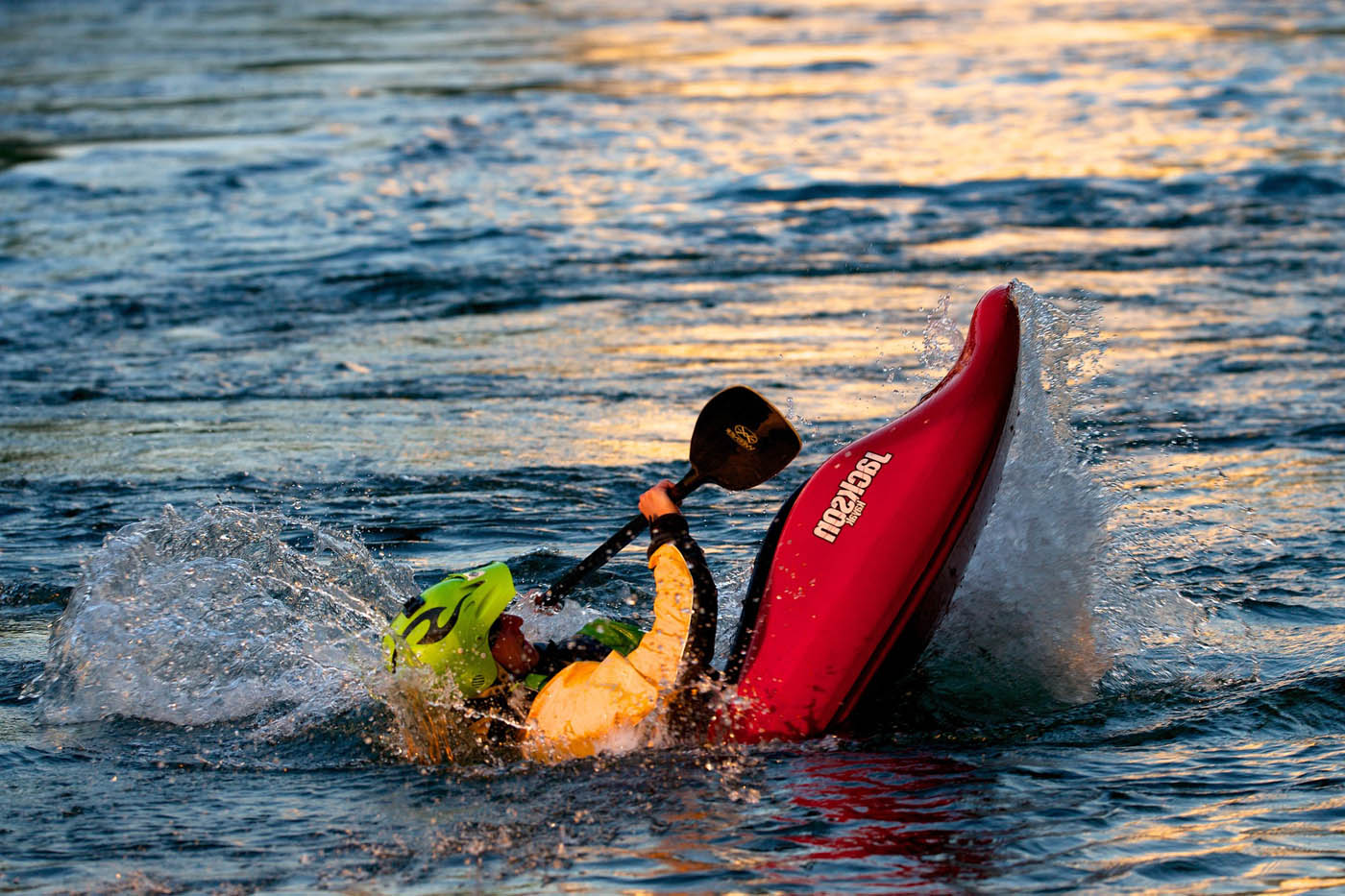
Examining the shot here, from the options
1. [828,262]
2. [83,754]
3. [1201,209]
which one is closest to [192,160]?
[828,262]

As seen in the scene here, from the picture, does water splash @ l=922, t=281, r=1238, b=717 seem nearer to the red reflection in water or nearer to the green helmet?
the red reflection in water

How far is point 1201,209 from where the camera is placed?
51.3 ft

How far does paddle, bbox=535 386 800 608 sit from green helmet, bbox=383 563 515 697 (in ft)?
1.32

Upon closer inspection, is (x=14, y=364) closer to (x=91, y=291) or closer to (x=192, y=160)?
(x=91, y=291)

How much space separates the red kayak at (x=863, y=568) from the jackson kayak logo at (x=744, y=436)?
0.29 meters

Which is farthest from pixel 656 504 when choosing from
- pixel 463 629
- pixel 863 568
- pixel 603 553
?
pixel 863 568

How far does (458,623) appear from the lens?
541 cm

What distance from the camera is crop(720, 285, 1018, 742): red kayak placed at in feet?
19.1

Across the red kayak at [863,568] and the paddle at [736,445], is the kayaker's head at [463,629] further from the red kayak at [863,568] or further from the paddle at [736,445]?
the red kayak at [863,568]

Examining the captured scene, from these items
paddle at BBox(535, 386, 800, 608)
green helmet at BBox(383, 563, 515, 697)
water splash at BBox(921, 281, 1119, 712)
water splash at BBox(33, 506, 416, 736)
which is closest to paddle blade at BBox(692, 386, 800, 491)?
paddle at BBox(535, 386, 800, 608)

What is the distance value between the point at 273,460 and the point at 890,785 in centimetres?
505

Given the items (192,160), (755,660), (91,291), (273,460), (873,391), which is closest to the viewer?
(755,660)

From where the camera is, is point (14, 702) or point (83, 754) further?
point (14, 702)

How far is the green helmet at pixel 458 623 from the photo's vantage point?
17.8ft
